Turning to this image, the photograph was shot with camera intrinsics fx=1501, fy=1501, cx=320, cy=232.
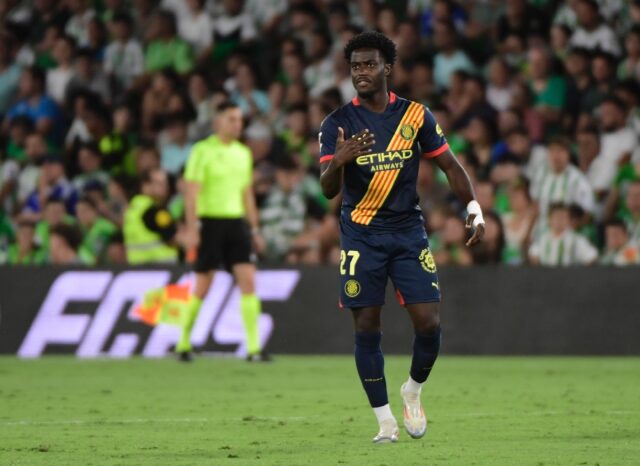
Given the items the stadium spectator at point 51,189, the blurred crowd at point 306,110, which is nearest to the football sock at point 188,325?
the blurred crowd at point 306,110

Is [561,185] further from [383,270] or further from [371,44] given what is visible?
[371,44]

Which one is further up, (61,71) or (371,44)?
(371,44)

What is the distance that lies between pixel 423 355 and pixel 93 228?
10.1 meters

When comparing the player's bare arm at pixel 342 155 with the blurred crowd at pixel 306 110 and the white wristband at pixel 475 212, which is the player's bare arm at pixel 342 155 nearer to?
the white wristband at pixel 475 212

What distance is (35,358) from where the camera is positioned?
16.0 metres

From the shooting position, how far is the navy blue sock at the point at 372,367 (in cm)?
824

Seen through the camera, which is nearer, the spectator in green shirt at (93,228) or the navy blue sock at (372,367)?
the navy blue sock at (372,367)

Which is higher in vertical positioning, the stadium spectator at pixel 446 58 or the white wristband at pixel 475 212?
the white wristband at pixel 475 212

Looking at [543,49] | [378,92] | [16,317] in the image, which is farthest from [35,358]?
[378,92]

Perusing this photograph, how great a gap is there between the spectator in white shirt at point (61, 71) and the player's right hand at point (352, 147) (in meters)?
13.0

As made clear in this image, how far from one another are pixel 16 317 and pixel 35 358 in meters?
0.53

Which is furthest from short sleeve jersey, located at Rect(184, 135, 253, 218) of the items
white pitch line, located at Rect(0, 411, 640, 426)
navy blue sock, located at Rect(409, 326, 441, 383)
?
navy blue sock, located at Rect(409, 326, 441, 383)

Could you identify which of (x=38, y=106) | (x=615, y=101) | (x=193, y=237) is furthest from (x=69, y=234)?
(x=615, y=101)

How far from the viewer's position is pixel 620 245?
1547 cm
